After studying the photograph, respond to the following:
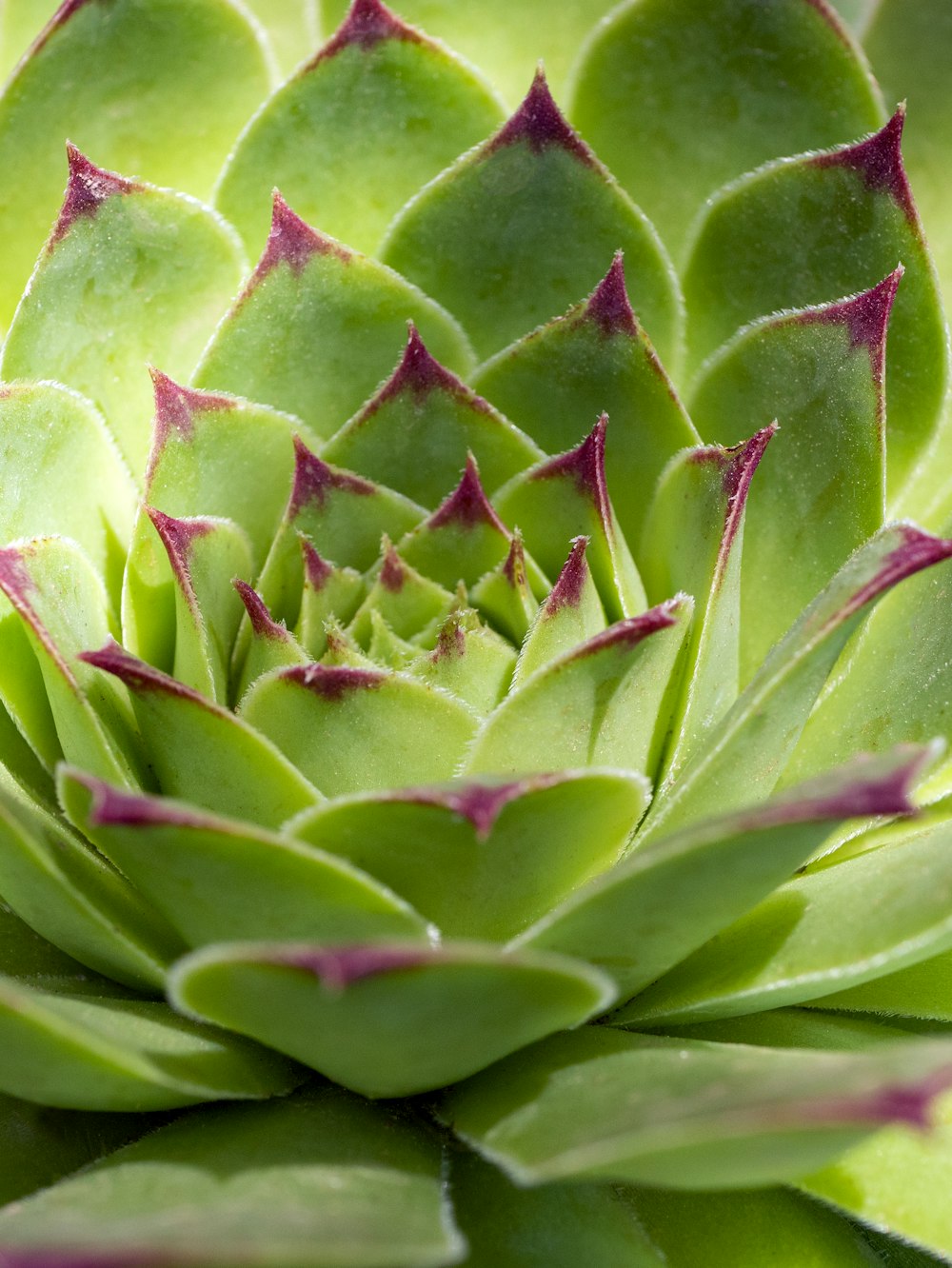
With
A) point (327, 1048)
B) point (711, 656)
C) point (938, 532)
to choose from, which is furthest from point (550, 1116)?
point (938, 532)

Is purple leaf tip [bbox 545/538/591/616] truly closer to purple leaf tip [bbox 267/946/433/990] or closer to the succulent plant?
the succulent plant

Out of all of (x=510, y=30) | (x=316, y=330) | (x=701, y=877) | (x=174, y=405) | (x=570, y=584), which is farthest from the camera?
(x=510, y=30)

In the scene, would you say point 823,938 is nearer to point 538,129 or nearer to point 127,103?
point 538,129

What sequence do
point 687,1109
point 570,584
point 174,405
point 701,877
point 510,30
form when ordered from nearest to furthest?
point 687,1109, point 701,877, point 570,584, point 174,405, point 510,30

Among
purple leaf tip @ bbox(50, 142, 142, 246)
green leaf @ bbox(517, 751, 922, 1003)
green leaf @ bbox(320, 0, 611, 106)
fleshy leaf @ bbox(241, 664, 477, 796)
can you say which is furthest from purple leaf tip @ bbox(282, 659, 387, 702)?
green leaf @ bbox(320, 0, 611, 106)

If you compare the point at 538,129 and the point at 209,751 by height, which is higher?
the point at 538,129

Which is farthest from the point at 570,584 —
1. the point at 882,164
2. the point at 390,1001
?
the point at 882,164
